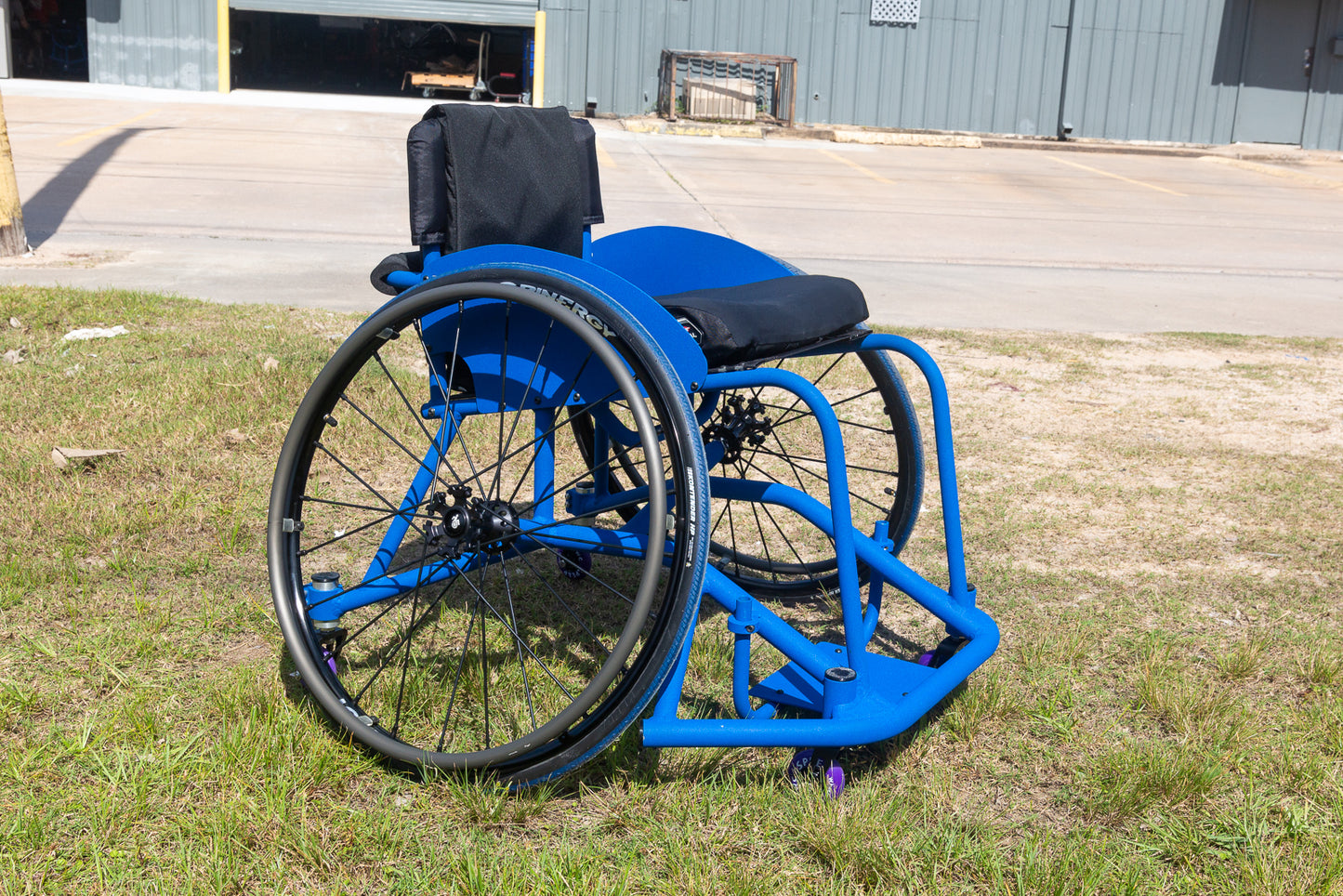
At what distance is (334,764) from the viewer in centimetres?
240

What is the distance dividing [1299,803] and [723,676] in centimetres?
124

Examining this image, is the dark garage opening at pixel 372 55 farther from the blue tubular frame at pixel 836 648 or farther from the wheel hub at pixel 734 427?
the blue tubular frame at pixel 836 648

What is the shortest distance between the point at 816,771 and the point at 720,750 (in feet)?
0.75

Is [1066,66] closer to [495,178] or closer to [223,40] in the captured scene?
[223,40]

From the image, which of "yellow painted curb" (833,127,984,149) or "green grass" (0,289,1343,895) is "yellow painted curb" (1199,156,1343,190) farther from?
"green grass" (0,289,1343,895)

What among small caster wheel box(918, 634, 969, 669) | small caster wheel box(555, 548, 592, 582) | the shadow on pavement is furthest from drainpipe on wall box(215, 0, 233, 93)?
small caster wheel box(918, 634, 969, 669)

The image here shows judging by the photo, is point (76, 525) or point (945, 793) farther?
point (76, 525)

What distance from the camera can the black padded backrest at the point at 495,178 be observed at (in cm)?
269

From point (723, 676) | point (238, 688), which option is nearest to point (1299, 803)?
point (723, 676)

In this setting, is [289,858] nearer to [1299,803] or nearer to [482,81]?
[1299,803]

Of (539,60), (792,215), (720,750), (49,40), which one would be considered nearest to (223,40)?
(539,60)

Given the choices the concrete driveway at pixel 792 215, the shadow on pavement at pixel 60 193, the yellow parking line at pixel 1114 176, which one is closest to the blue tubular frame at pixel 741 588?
the concrete driveway at pixel 792 215

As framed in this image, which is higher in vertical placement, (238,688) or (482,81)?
(482,81)

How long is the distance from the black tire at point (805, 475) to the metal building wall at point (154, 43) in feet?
→ 61.9
